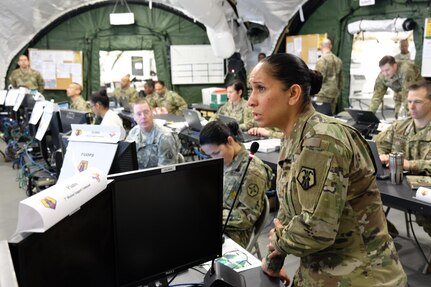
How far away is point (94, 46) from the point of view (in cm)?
982

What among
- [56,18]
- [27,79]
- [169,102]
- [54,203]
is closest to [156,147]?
[54,203]

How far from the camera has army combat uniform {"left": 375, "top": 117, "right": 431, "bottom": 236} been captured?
2785 mm

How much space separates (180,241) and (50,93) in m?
9.29

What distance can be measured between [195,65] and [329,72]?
13.2 feet

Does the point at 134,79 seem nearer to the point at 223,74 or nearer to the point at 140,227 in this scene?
the point at 223,74

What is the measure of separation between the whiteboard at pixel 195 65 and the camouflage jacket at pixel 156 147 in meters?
6.78

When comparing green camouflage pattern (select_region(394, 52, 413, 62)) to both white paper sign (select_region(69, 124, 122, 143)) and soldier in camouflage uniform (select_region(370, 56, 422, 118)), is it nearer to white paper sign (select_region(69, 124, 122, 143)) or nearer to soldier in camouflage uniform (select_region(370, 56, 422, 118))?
soldier in camouflage uniform (select_region(370, 56, 422, 118))

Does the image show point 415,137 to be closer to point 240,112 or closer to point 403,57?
point 240,112

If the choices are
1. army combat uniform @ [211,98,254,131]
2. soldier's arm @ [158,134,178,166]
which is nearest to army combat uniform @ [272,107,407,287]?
soldier's arm @ [158,134,178,166]

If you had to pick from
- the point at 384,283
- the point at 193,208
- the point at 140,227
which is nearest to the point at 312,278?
the point at 384,283

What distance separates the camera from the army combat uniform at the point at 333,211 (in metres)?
1.16

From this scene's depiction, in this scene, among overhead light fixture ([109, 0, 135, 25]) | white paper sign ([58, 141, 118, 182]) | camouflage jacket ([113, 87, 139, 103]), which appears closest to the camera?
white paper sign ([58, 141, 118, 182])

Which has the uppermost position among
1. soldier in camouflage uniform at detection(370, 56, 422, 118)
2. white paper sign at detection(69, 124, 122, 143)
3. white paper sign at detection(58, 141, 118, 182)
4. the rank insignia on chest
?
soldier in camouflage uniform at detection(370, 56, 422, 118)

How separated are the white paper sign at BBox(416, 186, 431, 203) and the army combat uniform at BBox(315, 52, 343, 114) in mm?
4774
